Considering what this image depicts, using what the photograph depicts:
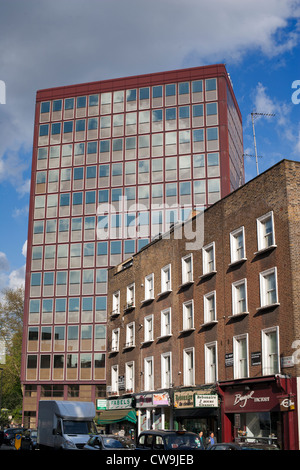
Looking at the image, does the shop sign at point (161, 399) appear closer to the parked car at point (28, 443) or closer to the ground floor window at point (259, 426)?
the ground floor window at point (259, 426)

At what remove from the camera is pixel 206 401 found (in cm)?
3225

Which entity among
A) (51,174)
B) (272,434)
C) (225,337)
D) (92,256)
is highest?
(51,174)

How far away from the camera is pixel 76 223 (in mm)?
78812

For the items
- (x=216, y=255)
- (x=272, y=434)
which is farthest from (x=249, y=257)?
(x=272, y=434)

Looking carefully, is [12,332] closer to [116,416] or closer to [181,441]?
[116,416]

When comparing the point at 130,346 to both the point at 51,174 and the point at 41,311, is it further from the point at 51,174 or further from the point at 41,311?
the point at 51,174

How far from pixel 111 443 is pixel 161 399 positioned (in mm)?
15088

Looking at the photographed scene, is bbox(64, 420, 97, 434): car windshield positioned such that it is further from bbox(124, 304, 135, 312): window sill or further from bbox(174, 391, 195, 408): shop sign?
bbox(124, 304, 135, 312): window sill

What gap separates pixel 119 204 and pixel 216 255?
43.6 meters

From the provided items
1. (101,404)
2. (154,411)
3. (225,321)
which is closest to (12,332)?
(101,404)

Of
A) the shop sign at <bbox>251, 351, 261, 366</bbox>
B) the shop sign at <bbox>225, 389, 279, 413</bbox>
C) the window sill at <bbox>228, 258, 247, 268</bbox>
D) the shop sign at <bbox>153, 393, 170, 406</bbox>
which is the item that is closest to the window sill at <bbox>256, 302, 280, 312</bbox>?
the shop sign at <bbox>251, 351, 261, 366</bbox>

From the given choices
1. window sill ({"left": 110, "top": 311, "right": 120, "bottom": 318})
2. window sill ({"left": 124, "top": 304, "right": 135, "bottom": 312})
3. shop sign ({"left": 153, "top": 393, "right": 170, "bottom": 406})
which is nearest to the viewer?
shop sign ({"left": 153, "top": 393, "right": 170, "bottom": 406})

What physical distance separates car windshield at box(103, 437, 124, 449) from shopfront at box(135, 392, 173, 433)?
563 inches

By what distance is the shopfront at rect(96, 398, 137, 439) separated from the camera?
4219cm
